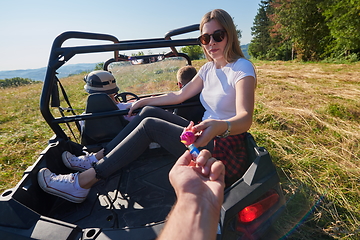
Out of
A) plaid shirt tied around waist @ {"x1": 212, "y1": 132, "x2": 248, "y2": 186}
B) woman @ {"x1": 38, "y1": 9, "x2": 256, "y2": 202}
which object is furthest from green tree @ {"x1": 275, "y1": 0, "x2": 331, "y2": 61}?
plaid shirt tied around waist @ {"x1": 212, "y1": 132, "x2": 248, "y2": 186}

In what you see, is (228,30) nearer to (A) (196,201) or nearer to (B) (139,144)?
(B) (139,144)

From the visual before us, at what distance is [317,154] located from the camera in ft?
9.10

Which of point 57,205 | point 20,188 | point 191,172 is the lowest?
point 57,205

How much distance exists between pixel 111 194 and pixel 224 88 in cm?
140

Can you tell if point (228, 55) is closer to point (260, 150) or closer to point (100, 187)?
point (260, 150)

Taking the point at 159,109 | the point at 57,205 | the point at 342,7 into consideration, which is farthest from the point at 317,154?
the point at 342,7

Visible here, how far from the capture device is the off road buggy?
3.69 ft

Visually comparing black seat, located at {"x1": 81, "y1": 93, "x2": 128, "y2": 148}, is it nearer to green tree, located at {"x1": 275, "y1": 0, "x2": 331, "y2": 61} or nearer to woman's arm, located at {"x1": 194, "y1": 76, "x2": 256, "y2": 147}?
woman's arm, located at {"x1": 194, "y1": 76, "x2": 256, "y2": 147}

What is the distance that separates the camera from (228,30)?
70.2 inches

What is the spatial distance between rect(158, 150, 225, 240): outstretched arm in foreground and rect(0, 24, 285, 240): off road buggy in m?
0.29

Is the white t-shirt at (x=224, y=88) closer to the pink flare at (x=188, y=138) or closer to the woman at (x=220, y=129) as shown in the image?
the woman at (x=220, y=129)

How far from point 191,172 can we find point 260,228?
680mm

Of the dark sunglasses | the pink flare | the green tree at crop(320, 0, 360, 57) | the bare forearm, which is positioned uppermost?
the green tree at crop(320, 0, 360, 57)

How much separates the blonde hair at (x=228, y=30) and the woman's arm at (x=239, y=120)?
0.35 meters
